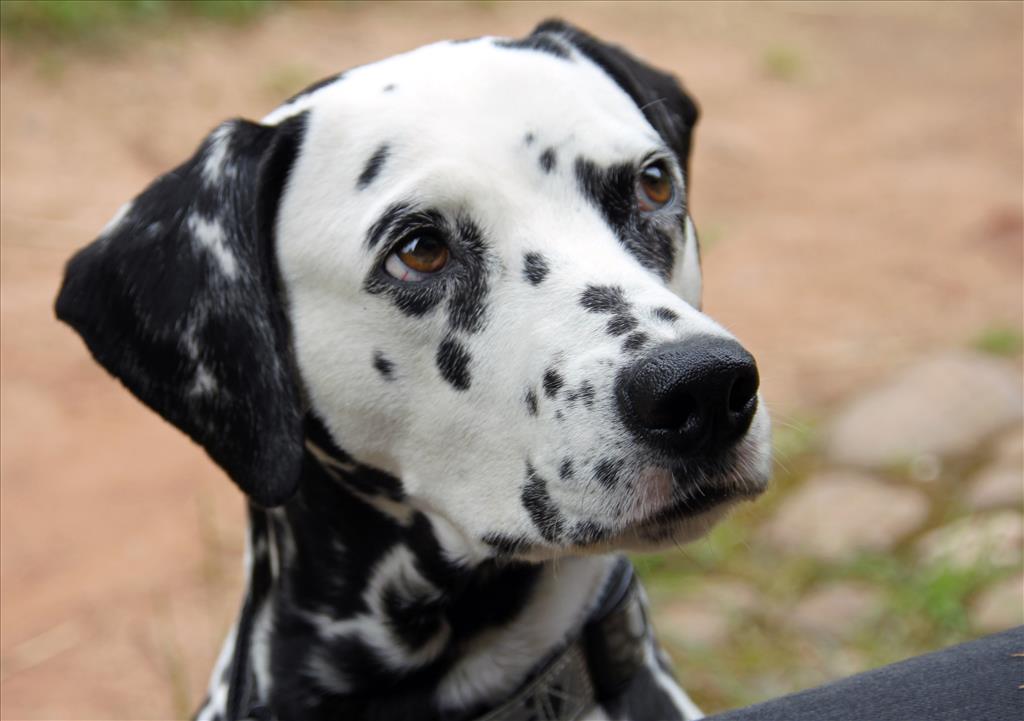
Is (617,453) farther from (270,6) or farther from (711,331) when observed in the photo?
(270,6)

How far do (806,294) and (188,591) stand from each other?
3.77 m

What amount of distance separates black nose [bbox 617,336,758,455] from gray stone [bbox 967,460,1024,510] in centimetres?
280

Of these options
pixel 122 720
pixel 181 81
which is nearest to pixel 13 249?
pixel 181 81

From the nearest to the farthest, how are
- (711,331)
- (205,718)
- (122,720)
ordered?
1. (711,331)
2. (205,718)
3. (122,720)

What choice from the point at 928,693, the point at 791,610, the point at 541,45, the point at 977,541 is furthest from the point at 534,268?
the point at 977,541

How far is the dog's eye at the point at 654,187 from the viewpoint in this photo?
272 centimetres

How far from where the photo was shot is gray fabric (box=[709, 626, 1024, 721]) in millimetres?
1863

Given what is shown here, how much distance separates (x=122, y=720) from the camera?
172 inches

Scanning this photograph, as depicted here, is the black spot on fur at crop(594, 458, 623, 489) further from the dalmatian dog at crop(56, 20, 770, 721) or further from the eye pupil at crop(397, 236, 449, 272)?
the eye pupil at crop(397, 236, 449, 272)

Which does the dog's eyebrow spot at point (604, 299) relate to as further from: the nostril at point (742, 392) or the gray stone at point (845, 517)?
the gray stone at point (845, 517)

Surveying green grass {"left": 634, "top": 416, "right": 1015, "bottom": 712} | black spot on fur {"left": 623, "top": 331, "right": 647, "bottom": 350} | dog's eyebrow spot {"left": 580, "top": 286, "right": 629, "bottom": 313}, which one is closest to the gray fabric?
black spot on fur {"left": 623, "top": 331, "right": 647, "bottom": 350}

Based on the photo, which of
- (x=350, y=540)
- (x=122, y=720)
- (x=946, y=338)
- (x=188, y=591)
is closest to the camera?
(x=350, y=540)

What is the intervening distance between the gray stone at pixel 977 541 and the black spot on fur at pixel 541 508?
2476 millimetres

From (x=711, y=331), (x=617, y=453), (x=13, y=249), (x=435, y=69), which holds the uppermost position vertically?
(x=435, y=69)
